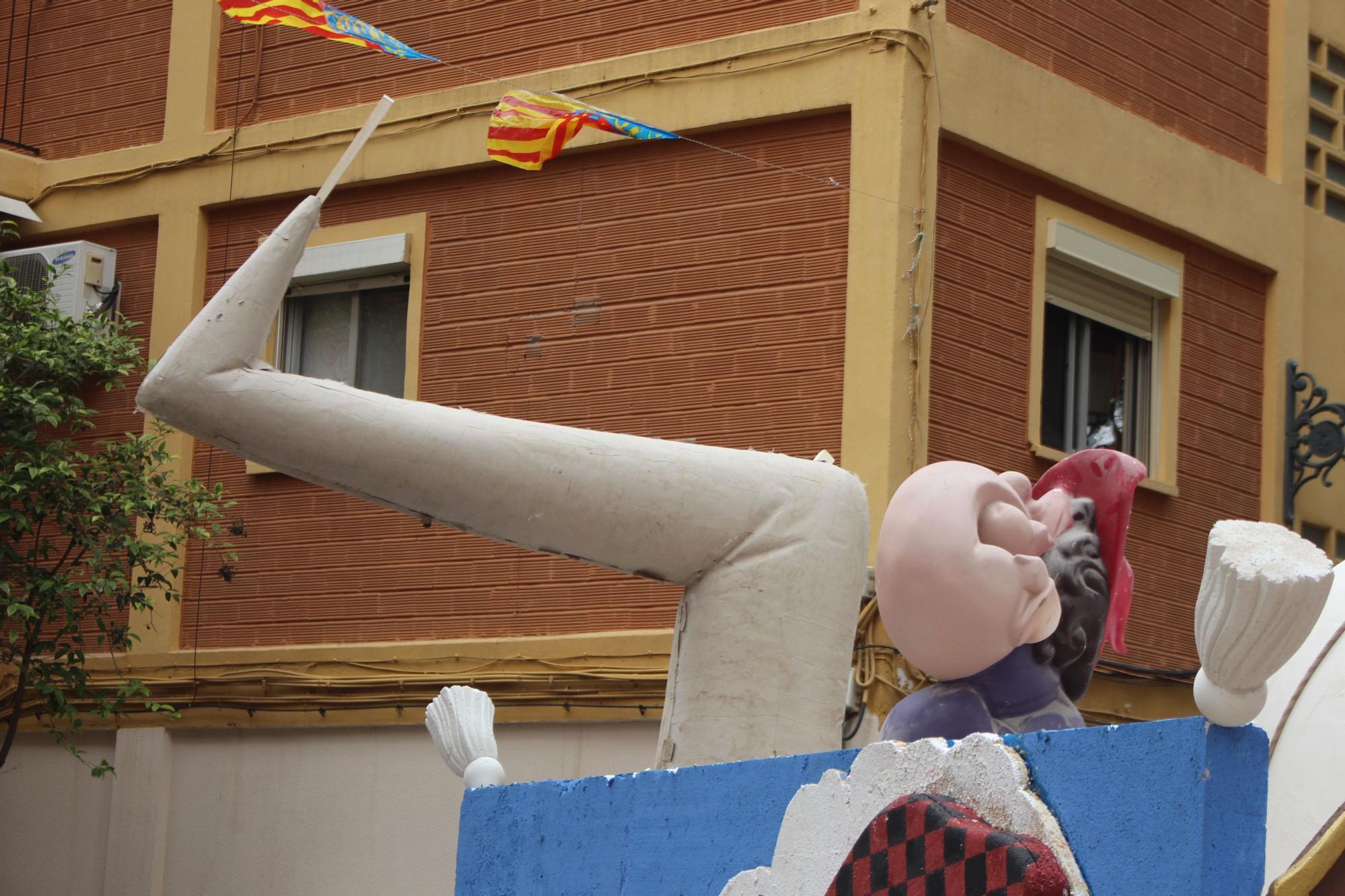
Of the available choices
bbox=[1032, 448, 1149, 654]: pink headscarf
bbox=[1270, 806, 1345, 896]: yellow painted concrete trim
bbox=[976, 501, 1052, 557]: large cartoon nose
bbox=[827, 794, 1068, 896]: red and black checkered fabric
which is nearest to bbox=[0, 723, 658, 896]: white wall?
bbox=[1032, 448, 1149, 654]: pink headscarf

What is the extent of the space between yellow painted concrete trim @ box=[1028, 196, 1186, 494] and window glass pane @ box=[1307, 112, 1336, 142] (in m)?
2.00

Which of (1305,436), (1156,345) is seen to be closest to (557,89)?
(1156,345)

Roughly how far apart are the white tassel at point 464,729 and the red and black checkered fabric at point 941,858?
160 centimetres

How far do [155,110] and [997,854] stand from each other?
1079cm

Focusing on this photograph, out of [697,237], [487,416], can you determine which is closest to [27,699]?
[697,237]

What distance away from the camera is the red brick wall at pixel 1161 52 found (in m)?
11.4

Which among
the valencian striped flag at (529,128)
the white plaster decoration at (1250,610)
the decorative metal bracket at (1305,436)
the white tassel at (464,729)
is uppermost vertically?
the valencian striped flag at (529,128)

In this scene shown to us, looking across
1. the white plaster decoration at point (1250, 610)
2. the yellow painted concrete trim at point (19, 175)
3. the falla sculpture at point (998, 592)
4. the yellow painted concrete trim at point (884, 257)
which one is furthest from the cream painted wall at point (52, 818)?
the white plaster decoration at point (1250, 610)

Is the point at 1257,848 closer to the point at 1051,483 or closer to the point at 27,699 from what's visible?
the point at 1051,483

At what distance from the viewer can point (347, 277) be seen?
486 inches

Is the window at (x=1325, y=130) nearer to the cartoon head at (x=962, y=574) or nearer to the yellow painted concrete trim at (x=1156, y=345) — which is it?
the yellow painted concrete trim at (x=1156, y=345)

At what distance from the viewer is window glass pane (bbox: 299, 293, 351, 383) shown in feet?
40.8

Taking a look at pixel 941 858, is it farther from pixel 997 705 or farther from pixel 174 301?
pixel 174 301

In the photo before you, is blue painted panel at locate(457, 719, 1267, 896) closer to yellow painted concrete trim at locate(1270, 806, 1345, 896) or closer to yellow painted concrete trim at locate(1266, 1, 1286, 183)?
yellow painted concrete trim at locate(1270, 806, 1345, 896)
